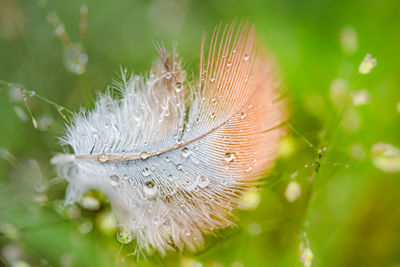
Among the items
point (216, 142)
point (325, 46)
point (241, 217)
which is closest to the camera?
point (216, 142)

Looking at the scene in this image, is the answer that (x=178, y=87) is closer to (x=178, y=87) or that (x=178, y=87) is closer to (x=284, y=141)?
(x=178, y=87)

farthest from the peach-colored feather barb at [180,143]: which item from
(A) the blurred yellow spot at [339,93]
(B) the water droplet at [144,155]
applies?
(A) the blurred yellow spot at [339,93]

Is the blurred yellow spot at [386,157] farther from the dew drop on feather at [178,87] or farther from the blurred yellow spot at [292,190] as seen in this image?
the dew drop on feather at [178,87]

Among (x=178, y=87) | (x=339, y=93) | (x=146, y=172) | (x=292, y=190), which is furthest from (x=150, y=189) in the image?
(x=339, y=93)

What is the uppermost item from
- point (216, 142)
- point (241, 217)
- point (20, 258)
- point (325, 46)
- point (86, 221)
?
point (325, 46)

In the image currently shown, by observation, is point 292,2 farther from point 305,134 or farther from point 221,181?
point 221,181

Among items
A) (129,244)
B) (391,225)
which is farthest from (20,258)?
(391,225)
